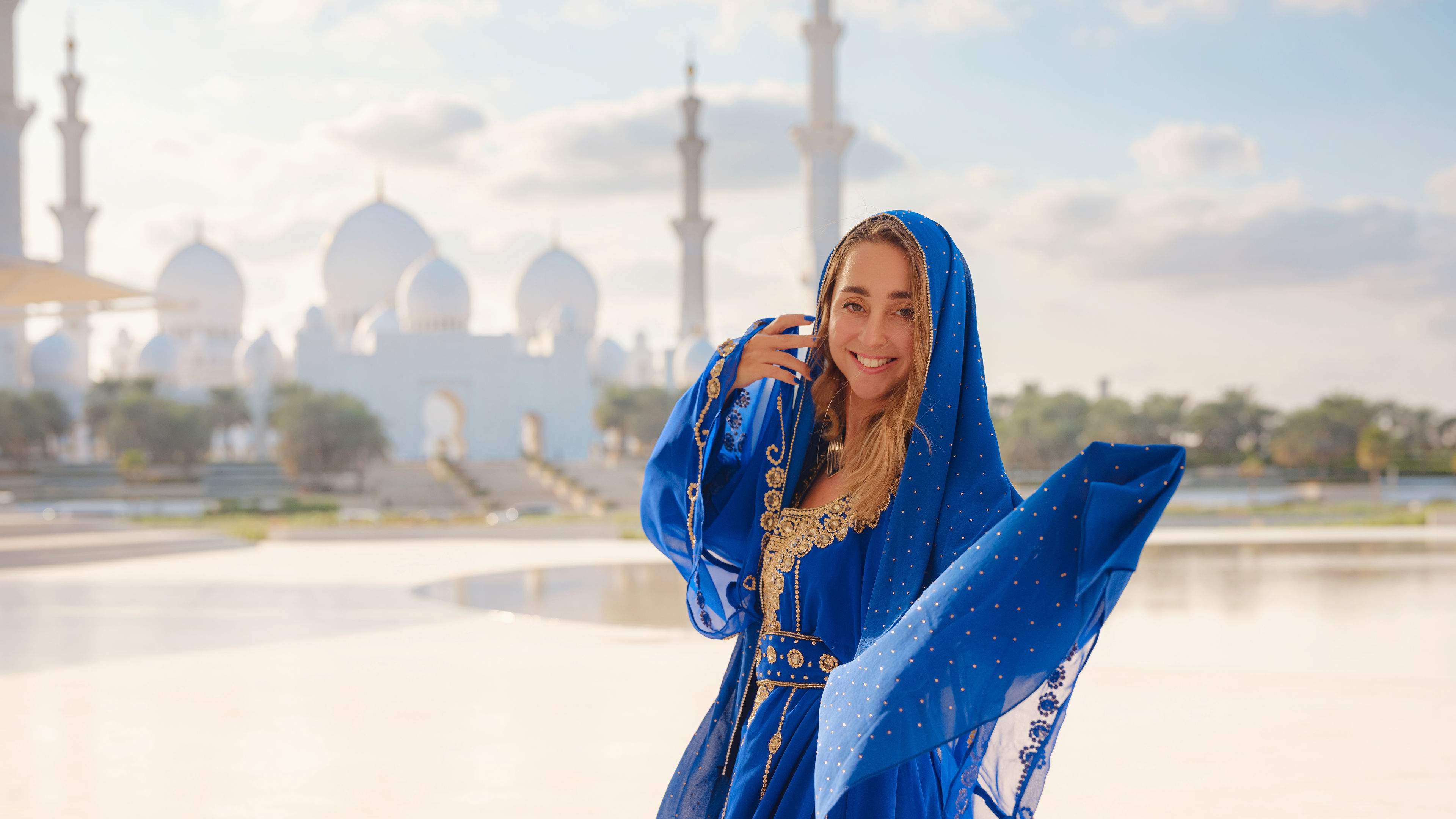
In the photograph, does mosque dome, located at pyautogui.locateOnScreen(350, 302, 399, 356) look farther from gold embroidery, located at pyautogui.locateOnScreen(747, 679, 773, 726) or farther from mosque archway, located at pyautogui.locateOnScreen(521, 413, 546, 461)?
gold embroidery, located at pyautogui.locateOnScreen(747, 679, 773, 726)

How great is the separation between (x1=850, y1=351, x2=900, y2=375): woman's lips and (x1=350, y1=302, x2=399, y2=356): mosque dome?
28.8 m

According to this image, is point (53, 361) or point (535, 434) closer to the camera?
point (535, 434)

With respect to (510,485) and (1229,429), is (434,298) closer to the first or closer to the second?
(510,485)

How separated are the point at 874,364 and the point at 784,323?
0.16 m

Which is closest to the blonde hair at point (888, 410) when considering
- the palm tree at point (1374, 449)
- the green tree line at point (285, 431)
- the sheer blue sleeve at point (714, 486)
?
the sheer blue sleeve at point (714, 486)

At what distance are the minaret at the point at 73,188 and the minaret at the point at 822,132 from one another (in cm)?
1875

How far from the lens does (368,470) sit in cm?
2358

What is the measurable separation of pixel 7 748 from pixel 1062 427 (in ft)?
76.6

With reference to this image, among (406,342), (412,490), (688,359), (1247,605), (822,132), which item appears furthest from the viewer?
(688,359)

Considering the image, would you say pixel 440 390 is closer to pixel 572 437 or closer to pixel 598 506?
pixel 572 437

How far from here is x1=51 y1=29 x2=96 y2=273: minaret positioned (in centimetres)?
2917

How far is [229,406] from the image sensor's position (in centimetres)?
2720

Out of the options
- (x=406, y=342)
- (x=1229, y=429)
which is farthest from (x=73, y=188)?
(x=1229, y=429)

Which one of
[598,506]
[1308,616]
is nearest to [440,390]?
[598,506]
